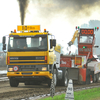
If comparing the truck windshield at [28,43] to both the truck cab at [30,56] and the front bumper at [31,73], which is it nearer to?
the truck cab at [30,56]

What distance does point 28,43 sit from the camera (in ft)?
46.5

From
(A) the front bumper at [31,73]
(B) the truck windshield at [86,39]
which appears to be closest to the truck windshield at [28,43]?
(A) the front bumper at [31,73]

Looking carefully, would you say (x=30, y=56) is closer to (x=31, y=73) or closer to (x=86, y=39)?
(x=31, y=73)

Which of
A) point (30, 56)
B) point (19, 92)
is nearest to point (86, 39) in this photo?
point (30, 56)

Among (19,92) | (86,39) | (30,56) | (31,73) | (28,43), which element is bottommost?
A: (19,92)

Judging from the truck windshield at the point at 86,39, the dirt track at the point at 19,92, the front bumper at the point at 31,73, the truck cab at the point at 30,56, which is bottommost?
the dirt track at the point at 19,92

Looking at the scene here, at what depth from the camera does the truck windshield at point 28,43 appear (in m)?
14.0

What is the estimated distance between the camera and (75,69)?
18453 mm

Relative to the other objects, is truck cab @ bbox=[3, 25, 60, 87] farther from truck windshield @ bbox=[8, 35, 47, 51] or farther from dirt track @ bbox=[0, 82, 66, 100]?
dirt track @ bbox=[0, 82, 66, 100]

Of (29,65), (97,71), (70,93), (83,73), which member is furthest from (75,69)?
(70,93)

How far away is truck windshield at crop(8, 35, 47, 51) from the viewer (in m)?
14.0

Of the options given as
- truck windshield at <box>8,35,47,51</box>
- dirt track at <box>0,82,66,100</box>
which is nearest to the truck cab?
truck windshield at <box>8,35,47,51</box>

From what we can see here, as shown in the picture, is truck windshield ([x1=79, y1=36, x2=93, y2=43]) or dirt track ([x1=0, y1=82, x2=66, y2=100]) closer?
dirt track ([x1=0, y1=82, x2=66, y2=100])

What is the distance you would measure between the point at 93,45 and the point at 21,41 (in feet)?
30.3
